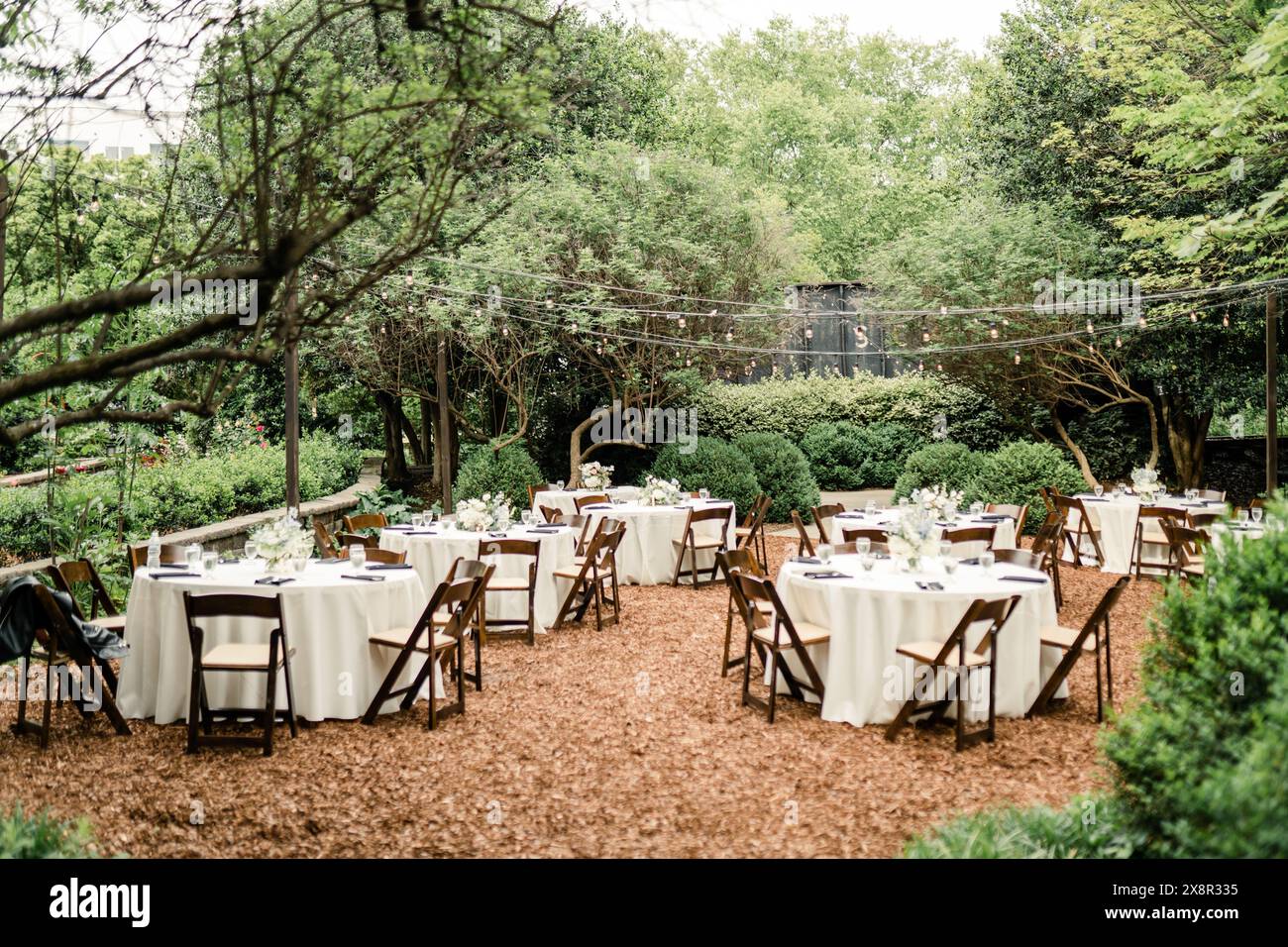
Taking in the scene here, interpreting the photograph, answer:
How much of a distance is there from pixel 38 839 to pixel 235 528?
26.6 feet

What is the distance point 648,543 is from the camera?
11.5m

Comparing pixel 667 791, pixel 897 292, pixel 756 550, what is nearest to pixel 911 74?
pixel 897 292

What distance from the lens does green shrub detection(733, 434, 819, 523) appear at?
1595 cm

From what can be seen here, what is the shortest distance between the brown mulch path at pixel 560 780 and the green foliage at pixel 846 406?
1268cm

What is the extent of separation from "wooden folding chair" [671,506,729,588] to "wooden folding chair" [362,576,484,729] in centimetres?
492

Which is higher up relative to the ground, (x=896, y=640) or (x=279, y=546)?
(x=279, y=546)

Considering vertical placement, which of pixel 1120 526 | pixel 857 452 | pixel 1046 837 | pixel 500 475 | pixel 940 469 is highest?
pixel 857 452

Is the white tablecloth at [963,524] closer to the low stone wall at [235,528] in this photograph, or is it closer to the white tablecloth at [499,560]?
the white tablecloth at [499,560]

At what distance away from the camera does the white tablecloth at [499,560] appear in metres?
8.94

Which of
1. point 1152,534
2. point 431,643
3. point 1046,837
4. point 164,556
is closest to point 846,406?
point 1152,534

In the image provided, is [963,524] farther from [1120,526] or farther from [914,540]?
[914,540]

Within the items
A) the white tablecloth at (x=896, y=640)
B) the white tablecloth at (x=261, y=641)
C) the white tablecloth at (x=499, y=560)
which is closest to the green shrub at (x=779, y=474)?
the white tablecloth at (x=499, y=560)

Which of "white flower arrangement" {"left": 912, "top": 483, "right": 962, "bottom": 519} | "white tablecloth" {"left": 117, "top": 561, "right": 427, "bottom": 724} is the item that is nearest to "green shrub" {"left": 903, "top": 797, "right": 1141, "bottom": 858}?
"white tablecloth" {"left": 117, "top": 561, "right": 427, "bottom": 724}
